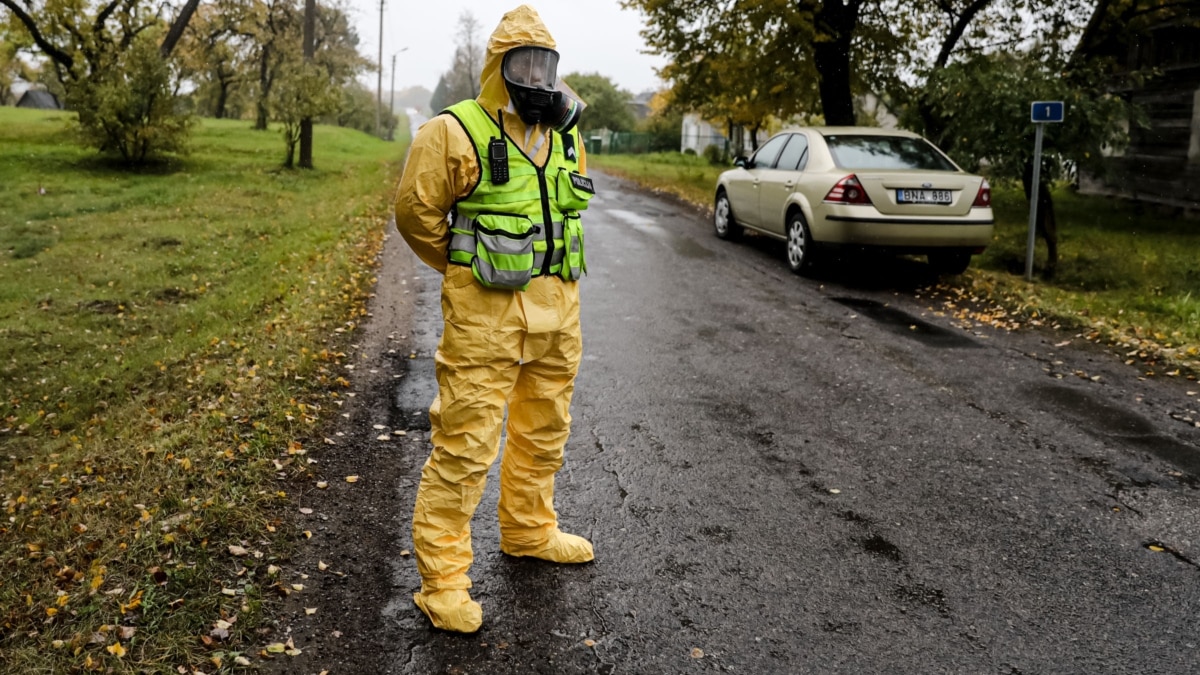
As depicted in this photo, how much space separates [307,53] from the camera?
2223 centimetres

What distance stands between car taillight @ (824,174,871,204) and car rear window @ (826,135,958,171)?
0.43m

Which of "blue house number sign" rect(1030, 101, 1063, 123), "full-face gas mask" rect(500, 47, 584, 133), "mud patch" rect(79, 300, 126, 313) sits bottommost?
"mud patch" rect(79, 300, 126, 313)

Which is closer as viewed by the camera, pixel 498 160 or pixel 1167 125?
pixel 498 160

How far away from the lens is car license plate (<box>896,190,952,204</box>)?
970cm

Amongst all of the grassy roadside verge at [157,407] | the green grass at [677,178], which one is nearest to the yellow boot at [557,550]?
the grassy roadside verge at [157,407]

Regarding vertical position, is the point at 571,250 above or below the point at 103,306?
above

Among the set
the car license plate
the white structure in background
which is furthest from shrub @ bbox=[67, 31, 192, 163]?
the white structure in background

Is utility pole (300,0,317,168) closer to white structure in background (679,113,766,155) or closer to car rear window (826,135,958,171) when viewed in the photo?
car rear window (826,135,958,171)

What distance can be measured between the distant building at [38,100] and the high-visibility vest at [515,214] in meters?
101

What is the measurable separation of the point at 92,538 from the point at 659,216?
13.3 meters

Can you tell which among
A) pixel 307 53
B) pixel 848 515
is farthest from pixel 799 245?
pixel 307 53

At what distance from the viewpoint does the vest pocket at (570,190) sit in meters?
3.41

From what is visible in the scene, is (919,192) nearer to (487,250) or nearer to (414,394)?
(414,394)

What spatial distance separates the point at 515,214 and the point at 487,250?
18cm
